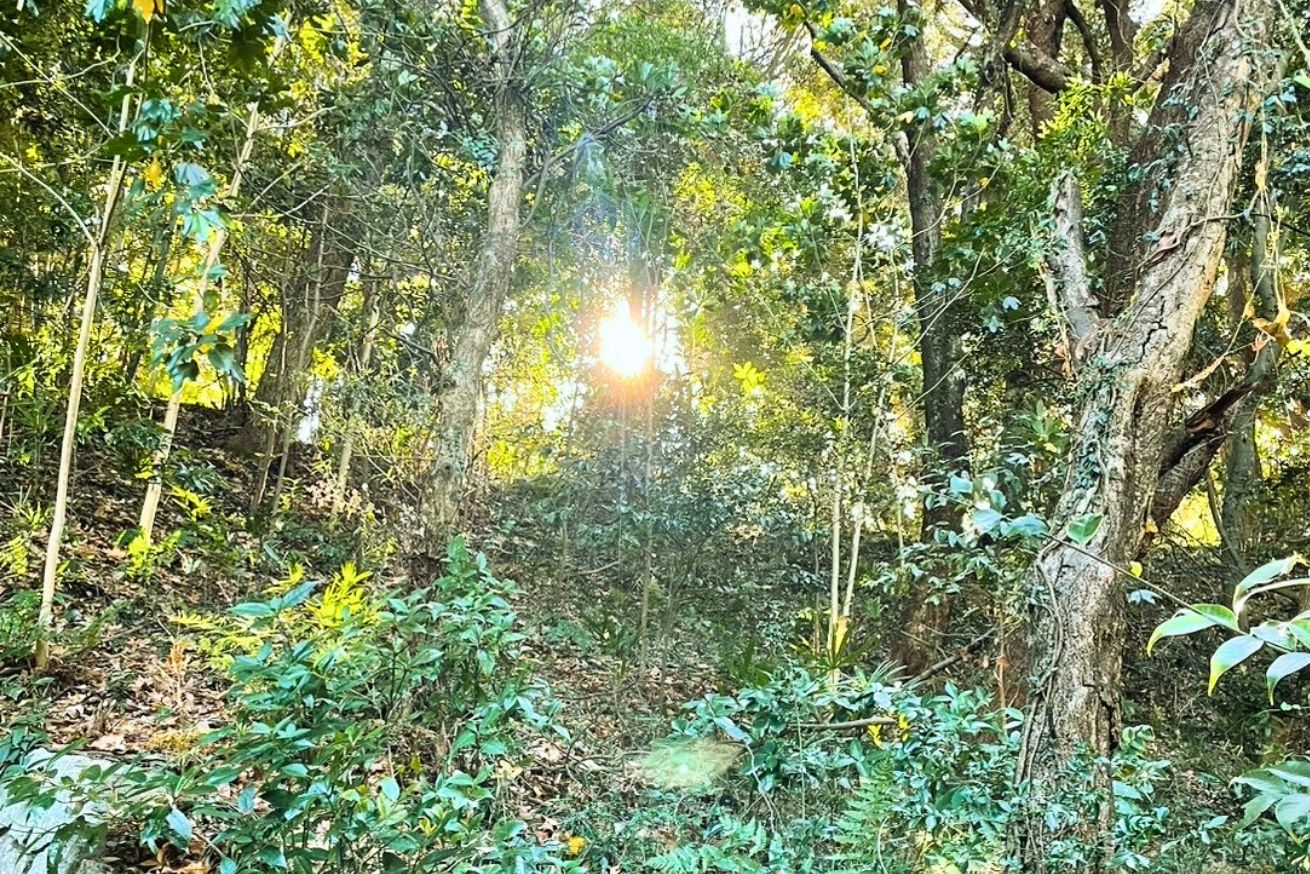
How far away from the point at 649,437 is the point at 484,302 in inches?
74.4

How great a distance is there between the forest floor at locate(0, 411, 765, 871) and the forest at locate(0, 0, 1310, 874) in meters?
0.03

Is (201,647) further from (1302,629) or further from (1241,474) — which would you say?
(1241,474)

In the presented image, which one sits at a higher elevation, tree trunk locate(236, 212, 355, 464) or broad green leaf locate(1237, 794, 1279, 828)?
tree trunk locate(236, 212, 355, 464)

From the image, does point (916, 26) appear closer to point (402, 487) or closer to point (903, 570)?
point (903, 570)

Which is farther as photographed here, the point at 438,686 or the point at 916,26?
the point at 916,26

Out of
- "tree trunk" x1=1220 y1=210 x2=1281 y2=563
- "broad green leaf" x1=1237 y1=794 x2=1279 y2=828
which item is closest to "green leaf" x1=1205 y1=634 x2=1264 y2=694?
"broad green leaf" x1=1237 y1=794 x2=1279 y2=828

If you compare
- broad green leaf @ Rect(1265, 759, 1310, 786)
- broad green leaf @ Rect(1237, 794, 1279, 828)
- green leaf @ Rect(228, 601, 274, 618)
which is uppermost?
green leaf @ Rect(228, 601, 274, 618)

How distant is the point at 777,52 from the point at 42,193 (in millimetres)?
5317

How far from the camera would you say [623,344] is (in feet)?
18.5

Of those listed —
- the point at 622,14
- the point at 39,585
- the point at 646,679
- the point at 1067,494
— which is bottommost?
the point at 646,679

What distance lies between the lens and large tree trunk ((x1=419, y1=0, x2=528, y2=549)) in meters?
3.35

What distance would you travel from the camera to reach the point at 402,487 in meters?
3.88

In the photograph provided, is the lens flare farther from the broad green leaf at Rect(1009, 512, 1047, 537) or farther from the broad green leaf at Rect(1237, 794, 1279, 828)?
the broad green leaf at Rect(1237, 794, 1279, 828)

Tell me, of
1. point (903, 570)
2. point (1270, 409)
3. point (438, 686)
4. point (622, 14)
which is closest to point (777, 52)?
point (622, 14)
